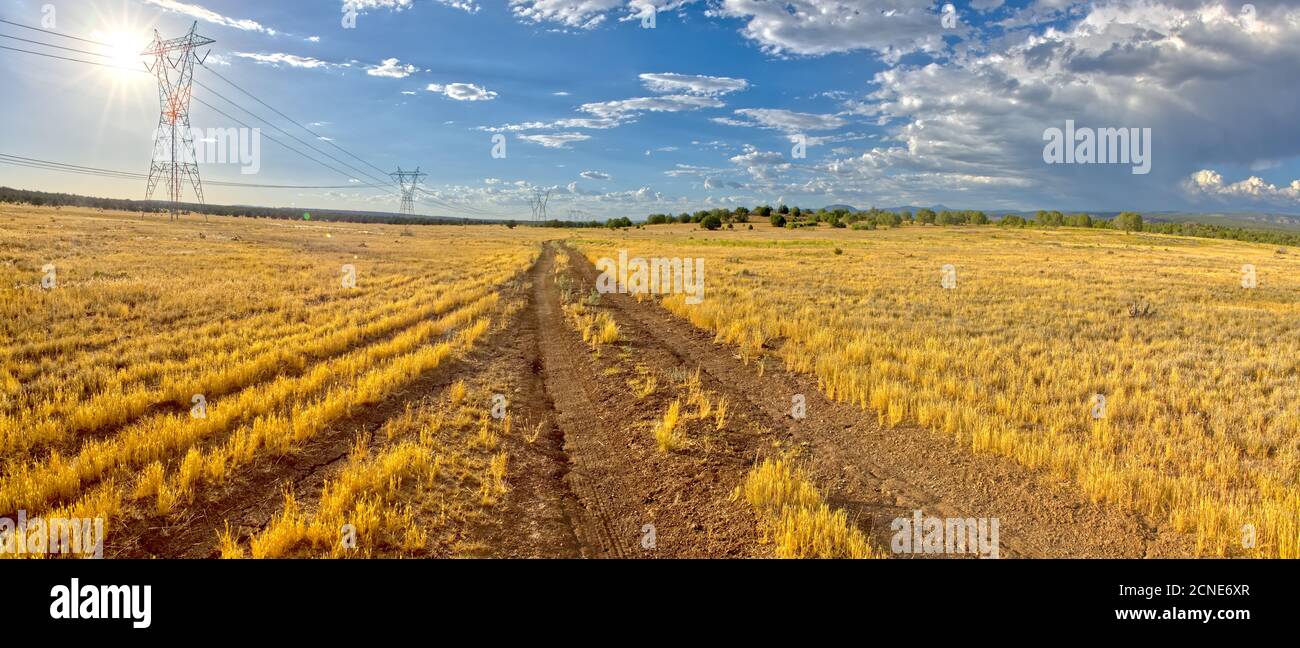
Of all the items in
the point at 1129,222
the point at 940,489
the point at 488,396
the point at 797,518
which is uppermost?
the point at 1129,222

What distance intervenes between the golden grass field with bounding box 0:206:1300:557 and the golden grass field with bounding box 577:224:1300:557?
5 centimetres

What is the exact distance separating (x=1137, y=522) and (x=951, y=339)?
9.59 m

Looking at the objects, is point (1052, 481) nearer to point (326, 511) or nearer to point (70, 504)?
point (326, 511)

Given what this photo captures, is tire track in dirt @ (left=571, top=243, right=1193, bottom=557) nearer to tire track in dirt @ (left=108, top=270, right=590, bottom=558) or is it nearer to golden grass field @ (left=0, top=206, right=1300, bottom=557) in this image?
golden grass field @ (left=0, top=206, right=1300, bottom=557)

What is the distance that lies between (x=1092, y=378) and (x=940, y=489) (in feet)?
22.2

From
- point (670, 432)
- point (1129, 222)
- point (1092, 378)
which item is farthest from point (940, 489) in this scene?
point (1129, 222)

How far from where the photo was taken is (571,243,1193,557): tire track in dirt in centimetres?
561

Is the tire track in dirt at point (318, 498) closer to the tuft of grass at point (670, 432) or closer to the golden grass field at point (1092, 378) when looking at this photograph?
the tuft of grass at point (670, 432)

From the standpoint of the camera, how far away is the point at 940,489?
271 inches

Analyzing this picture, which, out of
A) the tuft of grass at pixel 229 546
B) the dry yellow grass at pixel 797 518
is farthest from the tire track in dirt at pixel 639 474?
the tuft of grass at pixel 229 546

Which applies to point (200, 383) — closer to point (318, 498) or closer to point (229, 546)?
point (318, 498)
